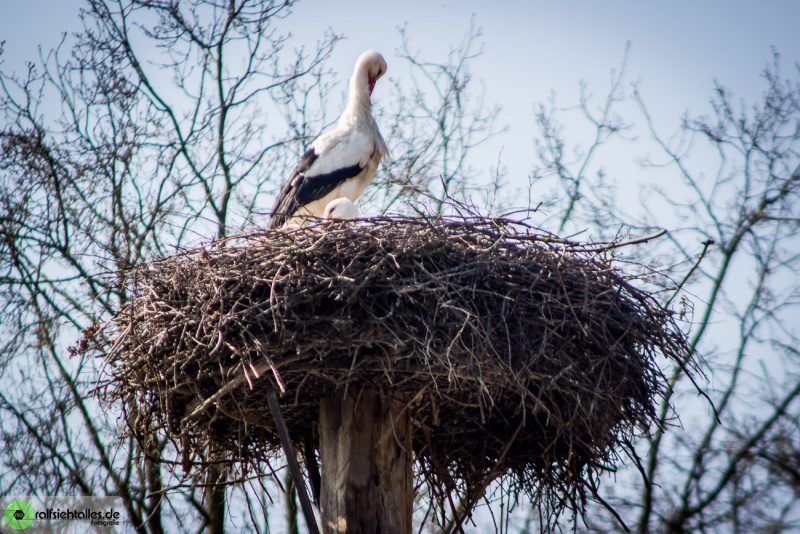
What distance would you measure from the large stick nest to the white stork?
1.74 metres

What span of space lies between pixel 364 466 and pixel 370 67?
3829mm

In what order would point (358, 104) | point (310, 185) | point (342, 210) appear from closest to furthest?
point (342, 210)
point (310, 185)
point (358, 104)

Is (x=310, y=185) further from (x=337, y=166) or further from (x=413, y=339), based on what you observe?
(x=413, y=339)

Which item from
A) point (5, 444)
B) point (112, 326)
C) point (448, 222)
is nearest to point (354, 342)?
point (448, 222)

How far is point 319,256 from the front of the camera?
19.2 feet

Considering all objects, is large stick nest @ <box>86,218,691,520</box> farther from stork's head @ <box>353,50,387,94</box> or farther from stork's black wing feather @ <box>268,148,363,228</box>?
stork's head @ <box>353,50,387,94</box>

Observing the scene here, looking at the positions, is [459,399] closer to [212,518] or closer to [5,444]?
[212,518]

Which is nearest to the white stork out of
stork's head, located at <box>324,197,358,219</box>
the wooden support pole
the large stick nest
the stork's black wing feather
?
the stork's black wing feather

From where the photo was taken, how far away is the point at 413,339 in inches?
214

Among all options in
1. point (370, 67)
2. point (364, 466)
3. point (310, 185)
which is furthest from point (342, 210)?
point (370, 67)

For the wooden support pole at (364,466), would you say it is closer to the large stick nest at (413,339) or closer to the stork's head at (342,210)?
the large stick nest at (413,339)

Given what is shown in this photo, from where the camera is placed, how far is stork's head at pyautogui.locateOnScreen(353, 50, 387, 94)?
8.69m

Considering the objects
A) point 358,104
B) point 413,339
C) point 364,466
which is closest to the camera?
point 413,339

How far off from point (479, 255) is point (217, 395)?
150cm
